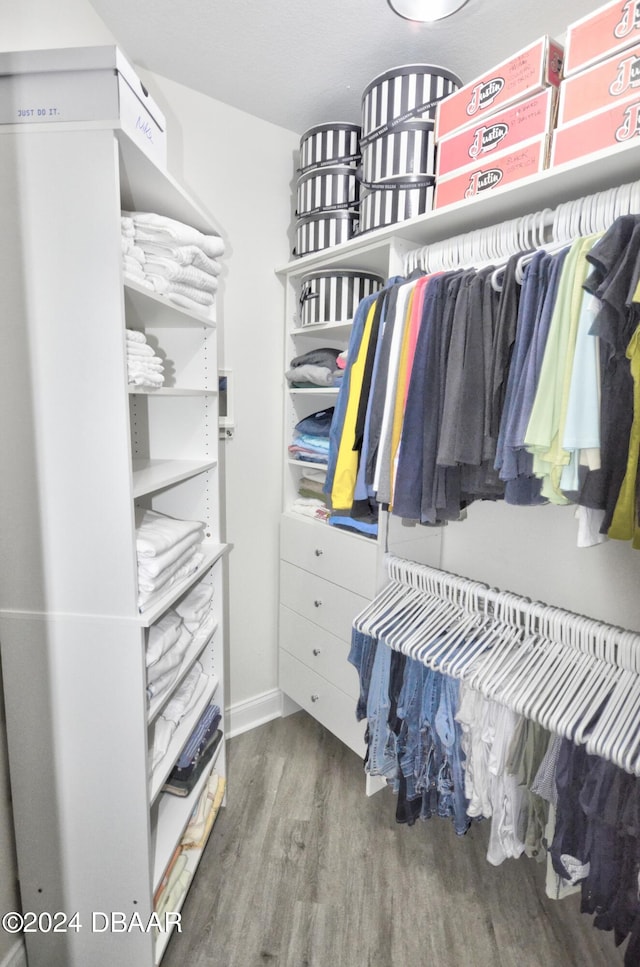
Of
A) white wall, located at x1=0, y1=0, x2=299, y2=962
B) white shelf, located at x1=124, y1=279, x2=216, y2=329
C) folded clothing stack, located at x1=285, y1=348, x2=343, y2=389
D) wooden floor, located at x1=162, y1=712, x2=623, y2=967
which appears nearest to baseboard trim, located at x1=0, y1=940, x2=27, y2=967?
wooden floor, located at x1=162, y1=712, x2=623, y2=967

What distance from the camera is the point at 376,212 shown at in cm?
168

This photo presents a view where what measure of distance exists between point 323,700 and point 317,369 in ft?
4.64

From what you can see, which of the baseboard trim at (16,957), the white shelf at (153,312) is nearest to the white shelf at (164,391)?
the white shelf at (153,312)

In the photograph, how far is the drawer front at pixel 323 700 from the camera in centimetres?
200

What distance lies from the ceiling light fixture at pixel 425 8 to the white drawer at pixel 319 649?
2.11 m

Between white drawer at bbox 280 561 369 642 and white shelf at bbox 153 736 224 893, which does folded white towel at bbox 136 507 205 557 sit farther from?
white shelf at bbox 153 736 224 893

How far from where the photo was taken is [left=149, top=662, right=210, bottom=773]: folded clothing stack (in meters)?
1.40

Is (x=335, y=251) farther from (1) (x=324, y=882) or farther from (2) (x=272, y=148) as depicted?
(1) (x=324, y=882)

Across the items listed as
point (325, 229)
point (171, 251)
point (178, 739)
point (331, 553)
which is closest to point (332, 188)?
point (325, 229)

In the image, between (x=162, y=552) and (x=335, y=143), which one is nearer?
(x=162, y=552)

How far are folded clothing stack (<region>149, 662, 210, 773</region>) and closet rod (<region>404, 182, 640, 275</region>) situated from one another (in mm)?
1586

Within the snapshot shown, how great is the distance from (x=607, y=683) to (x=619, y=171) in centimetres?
124

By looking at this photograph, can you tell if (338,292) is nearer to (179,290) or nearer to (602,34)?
(179,290)

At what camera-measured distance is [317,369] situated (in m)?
2.04
